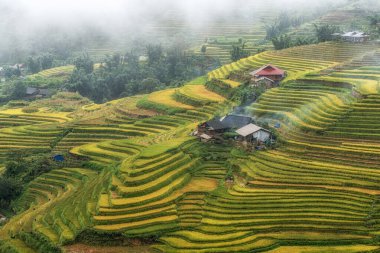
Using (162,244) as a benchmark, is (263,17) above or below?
above

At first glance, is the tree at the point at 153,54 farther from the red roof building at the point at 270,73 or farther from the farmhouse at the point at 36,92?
the red roof building at the point at 270,73

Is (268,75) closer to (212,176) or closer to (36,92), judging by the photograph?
(212,176)

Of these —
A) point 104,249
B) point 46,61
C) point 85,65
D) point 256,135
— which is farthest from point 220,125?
point 46,61

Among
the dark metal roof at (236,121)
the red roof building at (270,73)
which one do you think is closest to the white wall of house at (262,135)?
the dark metal roof at (236,121)

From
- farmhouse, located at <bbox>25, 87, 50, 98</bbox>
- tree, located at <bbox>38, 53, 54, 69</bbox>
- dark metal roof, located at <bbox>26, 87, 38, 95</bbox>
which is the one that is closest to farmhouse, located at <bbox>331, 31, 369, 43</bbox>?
farmhouse, located at <bbox>25, 87, 50, 98</bbox>

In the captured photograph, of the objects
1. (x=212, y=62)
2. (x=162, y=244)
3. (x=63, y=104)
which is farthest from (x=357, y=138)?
(x=212, y=62)

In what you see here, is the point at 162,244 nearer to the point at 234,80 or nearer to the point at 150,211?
the point at 150,211

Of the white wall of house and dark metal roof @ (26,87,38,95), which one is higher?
the white wall of house

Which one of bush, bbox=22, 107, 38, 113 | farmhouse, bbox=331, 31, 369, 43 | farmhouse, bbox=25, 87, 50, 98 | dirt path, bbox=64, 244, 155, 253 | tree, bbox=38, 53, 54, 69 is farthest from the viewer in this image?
tree, bbox=38, 53, 54, 69

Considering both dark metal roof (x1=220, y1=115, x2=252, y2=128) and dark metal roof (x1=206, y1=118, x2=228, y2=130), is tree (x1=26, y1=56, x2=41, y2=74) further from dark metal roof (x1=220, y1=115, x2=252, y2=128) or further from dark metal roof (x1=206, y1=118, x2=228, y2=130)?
dark metal roof (x1=206, y1=118, x2=228, y2=130)
